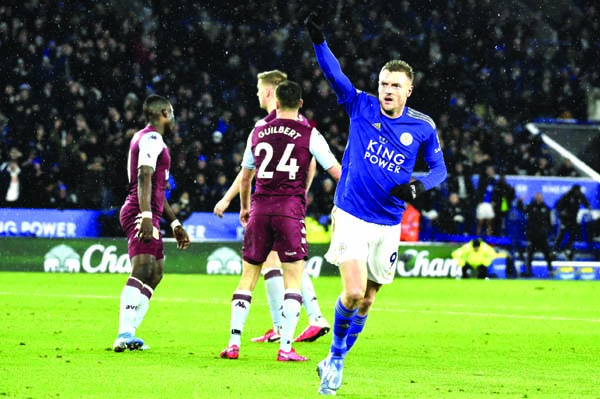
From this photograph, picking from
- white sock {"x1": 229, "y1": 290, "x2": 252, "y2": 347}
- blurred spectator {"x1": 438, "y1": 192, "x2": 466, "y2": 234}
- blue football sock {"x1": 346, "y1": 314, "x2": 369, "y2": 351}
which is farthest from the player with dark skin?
blurred spectator {"x1": 438, "y1": 192, "x2": 466, "y2": 234}

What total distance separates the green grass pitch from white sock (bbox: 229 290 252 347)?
0.76 ft

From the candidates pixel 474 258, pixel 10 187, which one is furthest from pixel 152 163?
pixel 474 258

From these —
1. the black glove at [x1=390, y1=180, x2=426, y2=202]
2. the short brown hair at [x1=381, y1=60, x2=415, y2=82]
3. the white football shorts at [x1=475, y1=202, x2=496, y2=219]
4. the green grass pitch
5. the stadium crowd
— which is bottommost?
the green grass pitch

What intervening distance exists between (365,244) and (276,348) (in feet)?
9.06

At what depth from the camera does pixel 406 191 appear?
741 cm

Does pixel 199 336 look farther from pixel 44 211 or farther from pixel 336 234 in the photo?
pixel 44 211

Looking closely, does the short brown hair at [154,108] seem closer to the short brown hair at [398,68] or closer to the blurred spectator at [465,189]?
the short brown hair at [398,68]

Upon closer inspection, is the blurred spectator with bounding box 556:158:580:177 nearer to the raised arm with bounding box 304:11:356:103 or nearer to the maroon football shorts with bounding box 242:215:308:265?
the maroon football shorts with bounding box 242:215:308:265

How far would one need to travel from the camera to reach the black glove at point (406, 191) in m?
7.40

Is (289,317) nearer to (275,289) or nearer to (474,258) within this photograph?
(275,289)

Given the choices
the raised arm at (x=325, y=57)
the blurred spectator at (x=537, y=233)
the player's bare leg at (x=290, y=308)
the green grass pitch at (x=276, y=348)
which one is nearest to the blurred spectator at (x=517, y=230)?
the blurred spectator at (x=537, y=233)

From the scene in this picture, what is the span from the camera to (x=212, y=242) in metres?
23.3

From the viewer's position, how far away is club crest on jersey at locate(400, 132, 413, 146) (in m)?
7.98

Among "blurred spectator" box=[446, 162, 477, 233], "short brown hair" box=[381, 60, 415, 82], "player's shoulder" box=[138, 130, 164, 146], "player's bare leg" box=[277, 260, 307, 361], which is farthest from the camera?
"blurred spectator" box=[446, 162, 477, 233]
